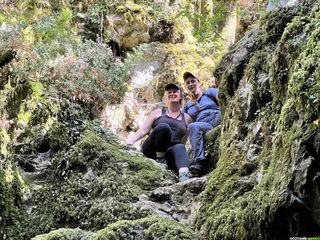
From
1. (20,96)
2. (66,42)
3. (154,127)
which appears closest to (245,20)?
(66,42)

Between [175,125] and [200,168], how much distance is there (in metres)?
1.07

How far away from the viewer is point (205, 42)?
12359 mm

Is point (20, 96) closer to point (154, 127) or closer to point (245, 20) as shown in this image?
Answer: point (154, 127)

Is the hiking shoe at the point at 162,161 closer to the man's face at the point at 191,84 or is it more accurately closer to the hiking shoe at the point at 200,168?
the hiking shoe at the point at 200,168

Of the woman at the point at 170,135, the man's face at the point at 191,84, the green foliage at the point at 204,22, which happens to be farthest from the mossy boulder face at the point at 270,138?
the green foliage at the point at 204,22

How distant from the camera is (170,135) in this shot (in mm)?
6785

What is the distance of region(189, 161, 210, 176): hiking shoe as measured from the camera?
19.8ft

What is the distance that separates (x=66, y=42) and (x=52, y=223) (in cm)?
431

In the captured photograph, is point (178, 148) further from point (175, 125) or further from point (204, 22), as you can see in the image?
point (204, 22)

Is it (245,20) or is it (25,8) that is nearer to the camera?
(25,8)

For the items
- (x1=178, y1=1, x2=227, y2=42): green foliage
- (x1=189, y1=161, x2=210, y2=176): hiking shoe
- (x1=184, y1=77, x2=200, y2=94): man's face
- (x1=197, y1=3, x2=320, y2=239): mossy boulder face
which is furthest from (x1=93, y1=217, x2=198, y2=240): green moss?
(x1=178, y1=1, x2=227, y2=42): green foliage

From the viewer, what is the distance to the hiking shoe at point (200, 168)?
6.04 m

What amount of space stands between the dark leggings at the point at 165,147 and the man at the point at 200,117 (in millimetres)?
201

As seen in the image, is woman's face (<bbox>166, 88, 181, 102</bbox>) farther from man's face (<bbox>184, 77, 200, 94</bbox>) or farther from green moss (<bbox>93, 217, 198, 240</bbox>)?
green moss (<bbox>93, 217, 198, 240</bbox>)
